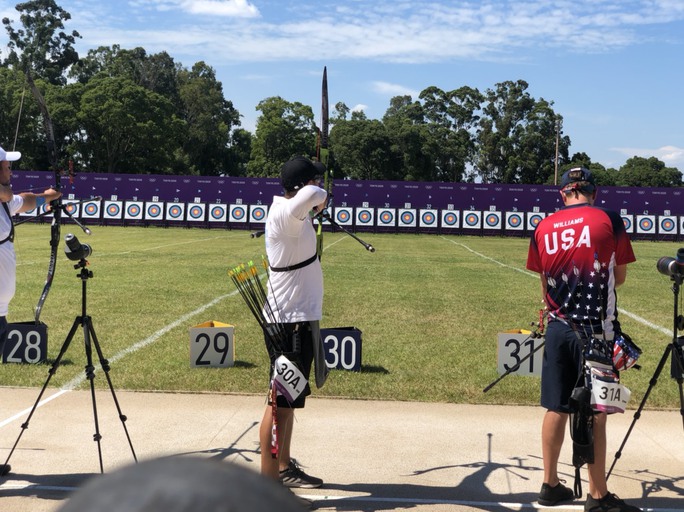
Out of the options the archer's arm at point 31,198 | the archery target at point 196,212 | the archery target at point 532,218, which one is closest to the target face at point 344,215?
the archery target at point 196,212

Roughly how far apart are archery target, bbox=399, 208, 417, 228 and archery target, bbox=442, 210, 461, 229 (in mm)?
1519

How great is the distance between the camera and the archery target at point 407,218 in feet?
122

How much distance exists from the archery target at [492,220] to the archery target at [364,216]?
18.5 feet

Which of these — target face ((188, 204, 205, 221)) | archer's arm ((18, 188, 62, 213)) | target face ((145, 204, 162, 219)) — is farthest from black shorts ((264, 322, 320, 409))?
target face ((145, 204, 162, 219))

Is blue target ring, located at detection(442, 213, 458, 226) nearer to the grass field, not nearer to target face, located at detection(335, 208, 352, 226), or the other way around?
target face, located at detection(335, 208, 352, 226)

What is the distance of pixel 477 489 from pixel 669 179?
314 feet

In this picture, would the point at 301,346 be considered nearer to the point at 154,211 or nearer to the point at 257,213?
the point at 257,213

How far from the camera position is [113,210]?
3688 centimetres

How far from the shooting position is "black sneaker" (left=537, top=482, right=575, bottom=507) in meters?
3.88

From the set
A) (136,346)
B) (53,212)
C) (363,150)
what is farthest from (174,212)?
(53,212)

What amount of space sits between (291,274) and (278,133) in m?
59.1

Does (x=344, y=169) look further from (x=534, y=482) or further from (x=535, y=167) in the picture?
(x=534, y=482)

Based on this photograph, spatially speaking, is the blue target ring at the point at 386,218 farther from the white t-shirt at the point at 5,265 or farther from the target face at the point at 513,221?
the white t-shirt at the point at 5,265

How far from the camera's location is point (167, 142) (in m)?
57.6
